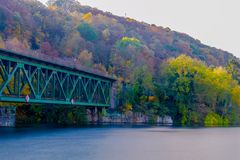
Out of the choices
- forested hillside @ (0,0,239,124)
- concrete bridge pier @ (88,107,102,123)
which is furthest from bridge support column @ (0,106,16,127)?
concrete bridge pier @ (88,107,102,123)

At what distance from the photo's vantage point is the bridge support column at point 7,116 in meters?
79.9

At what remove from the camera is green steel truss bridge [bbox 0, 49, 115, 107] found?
6400 centimetres

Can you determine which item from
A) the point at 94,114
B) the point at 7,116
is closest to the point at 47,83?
the point at 7,116

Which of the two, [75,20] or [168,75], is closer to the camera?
[168,75]

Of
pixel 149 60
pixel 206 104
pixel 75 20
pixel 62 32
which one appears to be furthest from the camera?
pixel 75 20

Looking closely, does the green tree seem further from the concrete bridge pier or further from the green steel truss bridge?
the concrete bridge pier

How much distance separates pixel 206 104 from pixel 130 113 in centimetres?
2319

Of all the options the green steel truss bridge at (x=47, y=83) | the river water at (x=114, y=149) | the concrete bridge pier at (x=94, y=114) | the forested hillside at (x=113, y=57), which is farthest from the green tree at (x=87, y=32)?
the river water at (x=114, y=149)

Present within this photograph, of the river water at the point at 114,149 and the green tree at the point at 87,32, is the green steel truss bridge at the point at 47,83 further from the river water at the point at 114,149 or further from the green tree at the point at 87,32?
the green tree at the point at 87,32

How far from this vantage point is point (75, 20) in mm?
160500

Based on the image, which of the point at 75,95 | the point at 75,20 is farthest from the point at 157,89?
the point at 75,20

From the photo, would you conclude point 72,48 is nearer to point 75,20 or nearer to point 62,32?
point 62,32

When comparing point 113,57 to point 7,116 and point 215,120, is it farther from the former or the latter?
point 7,116

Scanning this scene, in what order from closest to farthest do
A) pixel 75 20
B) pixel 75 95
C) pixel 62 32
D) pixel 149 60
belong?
pixel 75 95 < pixel 149 60 < pixel 62 32 < pixel 75 20
